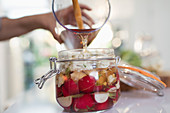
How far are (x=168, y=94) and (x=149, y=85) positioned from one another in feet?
0.49

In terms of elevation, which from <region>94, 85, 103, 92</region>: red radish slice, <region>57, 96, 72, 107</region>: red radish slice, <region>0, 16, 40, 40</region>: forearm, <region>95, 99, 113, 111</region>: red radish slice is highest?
<region>0, 16, 40, 40</region>: forearm

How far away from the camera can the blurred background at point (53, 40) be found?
336cm

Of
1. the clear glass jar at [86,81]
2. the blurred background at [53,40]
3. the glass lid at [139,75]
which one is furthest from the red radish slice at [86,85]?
the blurred background at [53,40]

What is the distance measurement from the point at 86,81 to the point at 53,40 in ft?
10.9

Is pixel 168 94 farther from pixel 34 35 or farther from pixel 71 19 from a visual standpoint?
pixel 34 35

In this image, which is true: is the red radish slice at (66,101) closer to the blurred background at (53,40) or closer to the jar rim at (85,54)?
the jar rim at (85,54)

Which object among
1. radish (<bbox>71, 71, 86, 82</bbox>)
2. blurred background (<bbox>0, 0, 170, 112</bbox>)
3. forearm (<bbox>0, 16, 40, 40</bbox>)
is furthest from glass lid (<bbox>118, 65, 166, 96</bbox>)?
blurred background (<bbox>0, 0, 170, 112</bbox>)

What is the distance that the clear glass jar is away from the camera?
1.35 feet

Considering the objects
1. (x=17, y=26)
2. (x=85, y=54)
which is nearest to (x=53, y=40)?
(x=17, y=26)

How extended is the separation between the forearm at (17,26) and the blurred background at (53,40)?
7.61 feet

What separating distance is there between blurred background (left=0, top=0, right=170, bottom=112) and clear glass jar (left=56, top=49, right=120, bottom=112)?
2819 mm

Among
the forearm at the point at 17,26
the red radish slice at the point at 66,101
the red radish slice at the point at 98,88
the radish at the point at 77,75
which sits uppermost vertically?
the forearm at the point at 17,26

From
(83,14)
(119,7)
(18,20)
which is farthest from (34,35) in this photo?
(83,14)

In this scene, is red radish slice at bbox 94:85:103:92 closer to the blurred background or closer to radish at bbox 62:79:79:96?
radish at bbox 62:79:79:96
